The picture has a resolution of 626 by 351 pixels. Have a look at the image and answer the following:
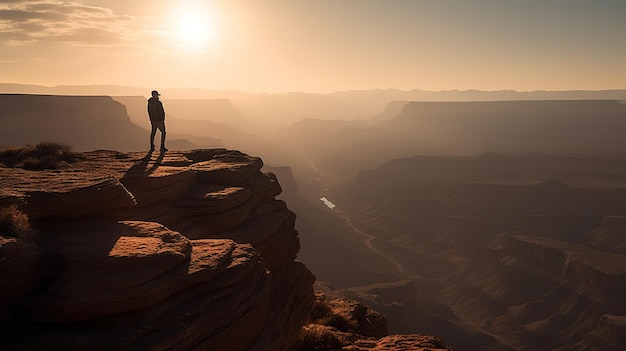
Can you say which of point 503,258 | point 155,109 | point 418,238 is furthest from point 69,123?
point 503,258

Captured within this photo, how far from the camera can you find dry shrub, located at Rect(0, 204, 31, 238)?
35.0 ft

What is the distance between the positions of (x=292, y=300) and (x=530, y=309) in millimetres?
89642

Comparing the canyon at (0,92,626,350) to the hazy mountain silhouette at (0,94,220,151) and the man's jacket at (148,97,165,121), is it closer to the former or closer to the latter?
the man's jacket at (148,97,165,121)

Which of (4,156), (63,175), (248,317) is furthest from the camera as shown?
(4,156)

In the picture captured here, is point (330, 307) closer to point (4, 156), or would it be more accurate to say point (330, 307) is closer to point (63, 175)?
point (63, 175)

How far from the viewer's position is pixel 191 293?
39.3 ft

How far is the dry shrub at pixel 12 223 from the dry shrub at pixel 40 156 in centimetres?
786

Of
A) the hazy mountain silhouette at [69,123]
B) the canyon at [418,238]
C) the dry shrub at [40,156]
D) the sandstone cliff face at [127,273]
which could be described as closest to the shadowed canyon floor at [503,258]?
the canyon at [418,238]

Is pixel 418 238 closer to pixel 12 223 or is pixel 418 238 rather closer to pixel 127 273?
pixel 127 273

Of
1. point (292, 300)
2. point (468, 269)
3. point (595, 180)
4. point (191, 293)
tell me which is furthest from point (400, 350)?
point (595, 180)

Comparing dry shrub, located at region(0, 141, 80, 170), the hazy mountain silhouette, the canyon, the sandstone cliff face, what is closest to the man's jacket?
the canyon

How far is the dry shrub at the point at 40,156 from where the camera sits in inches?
712

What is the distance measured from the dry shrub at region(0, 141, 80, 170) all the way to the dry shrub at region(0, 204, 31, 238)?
7861 mm

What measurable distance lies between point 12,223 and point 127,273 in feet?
10.1
